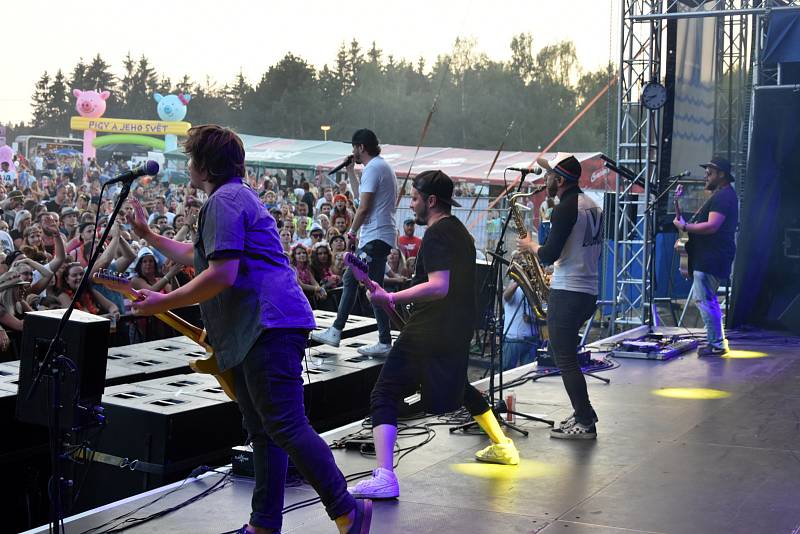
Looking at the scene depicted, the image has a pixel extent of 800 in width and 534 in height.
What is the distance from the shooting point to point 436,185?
4.79m

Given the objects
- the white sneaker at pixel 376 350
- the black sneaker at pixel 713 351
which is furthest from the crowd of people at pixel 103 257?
the black sneaker at pixel 713 351

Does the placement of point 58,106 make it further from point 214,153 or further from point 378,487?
point 214,153

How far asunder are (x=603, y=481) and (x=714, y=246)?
4.64 meters

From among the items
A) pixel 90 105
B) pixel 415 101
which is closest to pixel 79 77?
pixel 415 101

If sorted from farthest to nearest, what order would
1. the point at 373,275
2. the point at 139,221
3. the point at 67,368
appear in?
the point at 373,275
the point at 67,368
the point at 139,221

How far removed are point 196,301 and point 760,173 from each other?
914cm

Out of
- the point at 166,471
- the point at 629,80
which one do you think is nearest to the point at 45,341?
the point at 166,471

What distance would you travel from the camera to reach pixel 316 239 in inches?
519

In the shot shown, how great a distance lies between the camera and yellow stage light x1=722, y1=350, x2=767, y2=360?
935cm

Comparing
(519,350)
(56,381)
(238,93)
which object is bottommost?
(519,350)

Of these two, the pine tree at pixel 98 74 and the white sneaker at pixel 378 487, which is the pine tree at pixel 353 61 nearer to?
the pine tree at pixel 98 74

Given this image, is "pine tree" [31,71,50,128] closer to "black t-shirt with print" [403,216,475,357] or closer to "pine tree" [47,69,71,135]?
"pine tree" [47,69,71,135]

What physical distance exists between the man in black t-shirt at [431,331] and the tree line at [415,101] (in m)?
52.1

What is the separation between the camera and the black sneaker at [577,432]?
595 centimetres
